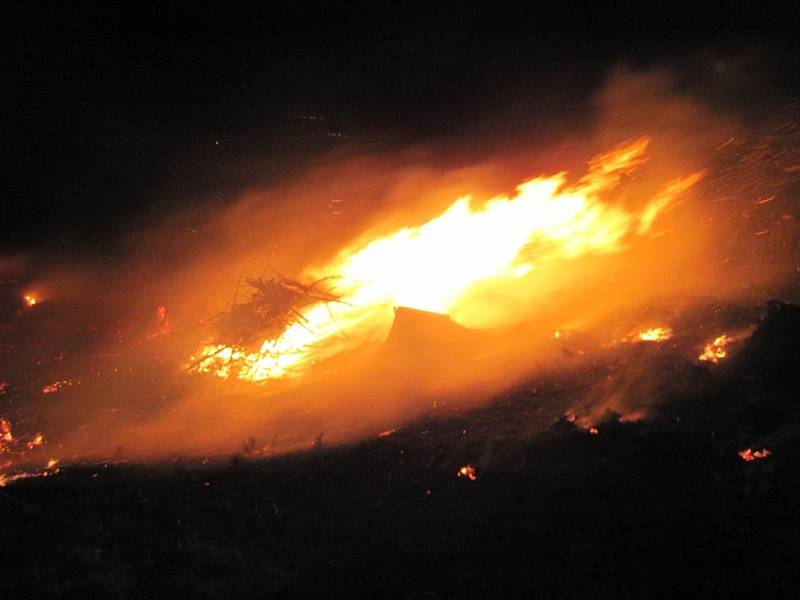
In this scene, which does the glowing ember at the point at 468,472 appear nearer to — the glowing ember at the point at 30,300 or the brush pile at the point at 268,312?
the brush pile at the point at 268,312

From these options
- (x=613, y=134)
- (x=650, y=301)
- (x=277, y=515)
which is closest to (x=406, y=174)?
(x=613, y=134)

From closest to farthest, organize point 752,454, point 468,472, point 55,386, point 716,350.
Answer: point 752,454 < point 468,472 < point 716,350 < point 55,386

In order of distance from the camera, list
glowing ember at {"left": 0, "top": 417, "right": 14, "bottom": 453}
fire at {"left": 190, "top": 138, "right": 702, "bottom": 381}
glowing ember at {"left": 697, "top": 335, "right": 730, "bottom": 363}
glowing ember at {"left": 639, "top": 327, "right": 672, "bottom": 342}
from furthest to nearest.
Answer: fire at {"left": 190, "top": 138, "right": 702, "bottom": 381}, glowing ember at {"left": 0, "top": 417, "right": 14, "bottom": 453}, glowing ember at {"left": 639, "top": 327, "right": 672, "bottom": 342}, glowing ember at {"left": 697, "top": 335, "right": 730, "bottom": 363}

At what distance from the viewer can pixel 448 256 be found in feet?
32.9

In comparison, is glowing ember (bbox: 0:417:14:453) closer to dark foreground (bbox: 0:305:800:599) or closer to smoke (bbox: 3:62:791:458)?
smoke (bbox: 3:62:791:458)

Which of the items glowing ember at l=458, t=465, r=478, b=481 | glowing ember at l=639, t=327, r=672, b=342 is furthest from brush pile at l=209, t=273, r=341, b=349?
glowing ember at l=639, t=327, r=672, b=342

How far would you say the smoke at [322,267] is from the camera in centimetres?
758

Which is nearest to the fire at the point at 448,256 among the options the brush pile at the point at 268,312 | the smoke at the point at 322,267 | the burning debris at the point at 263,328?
the burning debris at the point at 263,328

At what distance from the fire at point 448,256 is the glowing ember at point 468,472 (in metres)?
4.47

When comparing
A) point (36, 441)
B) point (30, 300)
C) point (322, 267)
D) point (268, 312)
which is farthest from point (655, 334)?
point (36, 441)

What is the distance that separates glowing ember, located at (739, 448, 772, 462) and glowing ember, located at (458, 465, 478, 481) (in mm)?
2760

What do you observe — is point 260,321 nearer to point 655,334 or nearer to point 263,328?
point 263,328

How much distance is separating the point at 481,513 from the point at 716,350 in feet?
17.0

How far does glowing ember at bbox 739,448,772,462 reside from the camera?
507 centimetres
